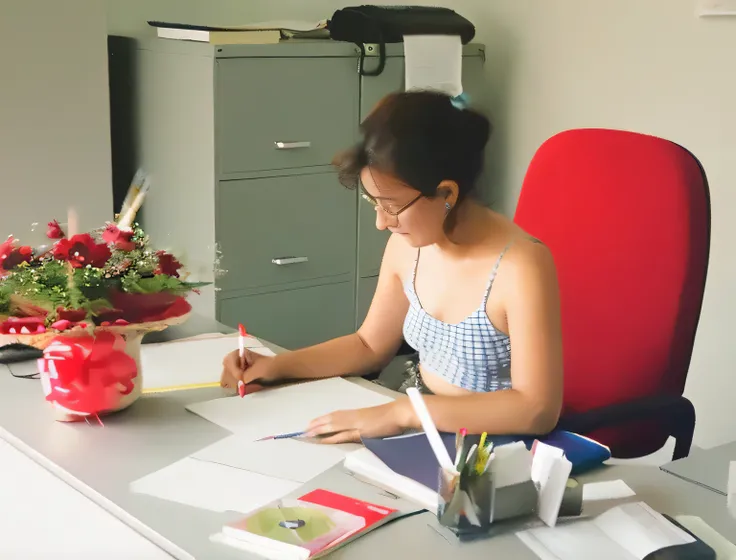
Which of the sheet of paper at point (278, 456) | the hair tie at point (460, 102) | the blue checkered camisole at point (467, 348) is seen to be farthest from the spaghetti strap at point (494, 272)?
the sheet of paper at point (278, 456)

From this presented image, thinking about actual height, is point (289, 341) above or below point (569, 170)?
below


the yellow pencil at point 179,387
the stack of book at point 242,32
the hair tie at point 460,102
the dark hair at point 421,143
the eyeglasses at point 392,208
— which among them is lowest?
the yellow pencil at point 179,387

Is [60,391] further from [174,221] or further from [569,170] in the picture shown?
[174,221]

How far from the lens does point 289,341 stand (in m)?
2.93

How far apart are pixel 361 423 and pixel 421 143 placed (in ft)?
1.49

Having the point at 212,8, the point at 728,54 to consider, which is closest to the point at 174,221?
the point at 212,8

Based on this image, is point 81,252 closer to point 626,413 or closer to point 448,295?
point 448,295

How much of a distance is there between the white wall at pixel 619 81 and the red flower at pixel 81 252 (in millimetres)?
1781

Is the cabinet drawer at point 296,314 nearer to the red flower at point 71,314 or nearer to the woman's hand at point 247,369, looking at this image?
the woman's hand at point 247,369

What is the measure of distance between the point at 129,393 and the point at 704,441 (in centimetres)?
187

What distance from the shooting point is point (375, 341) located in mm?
1767

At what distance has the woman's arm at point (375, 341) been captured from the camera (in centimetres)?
169

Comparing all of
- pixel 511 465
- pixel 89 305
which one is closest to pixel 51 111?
pixel 89 305

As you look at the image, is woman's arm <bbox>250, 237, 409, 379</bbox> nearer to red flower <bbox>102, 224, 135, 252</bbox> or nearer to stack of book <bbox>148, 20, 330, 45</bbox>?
red flower <bbox>102, 224, 135, 252</bbox>
